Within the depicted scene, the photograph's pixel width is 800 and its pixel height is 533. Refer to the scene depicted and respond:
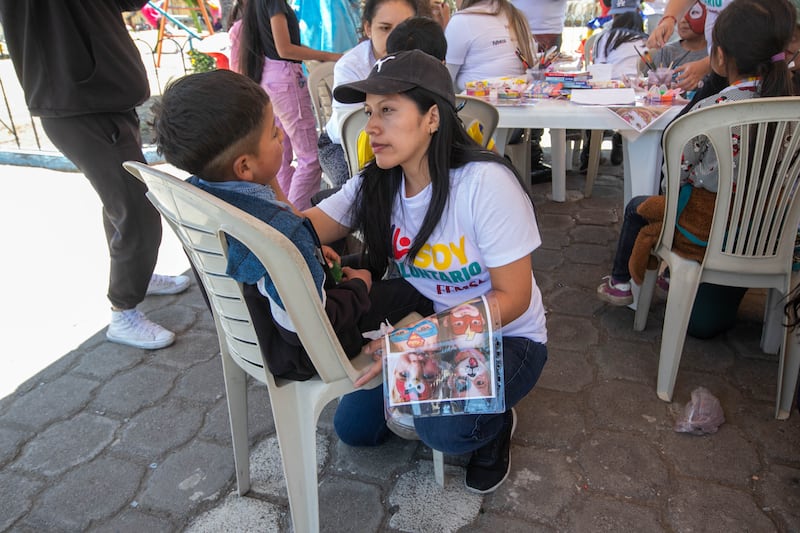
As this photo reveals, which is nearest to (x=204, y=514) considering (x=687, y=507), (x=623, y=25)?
(x=687, y=507)

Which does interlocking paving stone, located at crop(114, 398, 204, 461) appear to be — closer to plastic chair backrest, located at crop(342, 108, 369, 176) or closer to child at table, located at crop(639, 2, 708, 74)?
plastic chair backrest, located at crop(342, 108, 369, 176)

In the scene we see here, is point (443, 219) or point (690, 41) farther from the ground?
point (690, 41)

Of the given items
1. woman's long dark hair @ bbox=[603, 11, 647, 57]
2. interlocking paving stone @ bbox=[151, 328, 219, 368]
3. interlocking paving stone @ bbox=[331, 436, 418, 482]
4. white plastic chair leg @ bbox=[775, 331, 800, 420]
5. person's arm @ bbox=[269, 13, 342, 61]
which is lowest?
interlocking paving stone @ bbox=[151, 328, 219, 368]

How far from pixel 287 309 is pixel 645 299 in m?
1.77

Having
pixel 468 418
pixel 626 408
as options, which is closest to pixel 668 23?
pixel 626 408

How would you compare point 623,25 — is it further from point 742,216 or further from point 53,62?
point 53,62

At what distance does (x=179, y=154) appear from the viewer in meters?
1.28

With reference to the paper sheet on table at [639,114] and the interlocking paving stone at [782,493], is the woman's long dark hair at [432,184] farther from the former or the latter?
the paper sheet on table at [639,114]

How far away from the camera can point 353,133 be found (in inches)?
92.8

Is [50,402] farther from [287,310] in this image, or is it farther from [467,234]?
[467,234]

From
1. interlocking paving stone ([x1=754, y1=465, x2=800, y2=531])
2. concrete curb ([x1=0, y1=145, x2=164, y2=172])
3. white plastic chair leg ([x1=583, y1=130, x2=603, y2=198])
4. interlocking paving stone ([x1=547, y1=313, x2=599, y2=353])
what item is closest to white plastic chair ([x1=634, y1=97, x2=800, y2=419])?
interlocking paving stone ([x1=754, y1=465, x2=800, y2=531])

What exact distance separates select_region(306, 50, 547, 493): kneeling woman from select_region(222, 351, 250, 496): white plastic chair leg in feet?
1.45

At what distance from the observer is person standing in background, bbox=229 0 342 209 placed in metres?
3.38

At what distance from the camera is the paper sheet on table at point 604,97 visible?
275 centimetres
